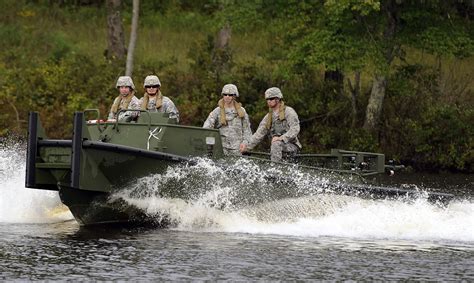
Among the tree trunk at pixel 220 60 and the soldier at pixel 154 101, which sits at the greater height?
the tree trunk at pixel 220 60

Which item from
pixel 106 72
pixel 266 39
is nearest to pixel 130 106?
pixel 106 72

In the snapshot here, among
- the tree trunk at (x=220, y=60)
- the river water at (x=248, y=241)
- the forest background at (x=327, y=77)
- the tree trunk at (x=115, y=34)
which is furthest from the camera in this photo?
the tree trunk at (x=115, y=34)

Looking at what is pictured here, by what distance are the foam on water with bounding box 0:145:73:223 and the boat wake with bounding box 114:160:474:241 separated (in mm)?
2431

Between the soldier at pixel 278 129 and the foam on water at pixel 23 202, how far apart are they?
10.8ft

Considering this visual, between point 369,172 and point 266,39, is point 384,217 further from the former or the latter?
point 266,39

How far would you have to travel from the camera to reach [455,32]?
3194 centimetres

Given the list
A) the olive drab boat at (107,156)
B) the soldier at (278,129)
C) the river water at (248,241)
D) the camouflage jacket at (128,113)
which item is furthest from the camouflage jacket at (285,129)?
the camouflage jacket at (128,113)

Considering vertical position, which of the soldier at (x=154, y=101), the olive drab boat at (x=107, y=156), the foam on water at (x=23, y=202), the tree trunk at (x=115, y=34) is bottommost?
the foam on water at (x=23, y=202)

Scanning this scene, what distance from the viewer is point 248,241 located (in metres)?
19.3

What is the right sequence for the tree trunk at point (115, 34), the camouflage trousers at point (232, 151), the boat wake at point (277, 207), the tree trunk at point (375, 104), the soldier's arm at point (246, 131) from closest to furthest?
the boat wake at point (277, 207)
the camouflage trousers at point (232, 151)
the soldier's arm at point (246, 131)
the tree trunk at point (375, 104)
the tree trunk at point (115, 34)

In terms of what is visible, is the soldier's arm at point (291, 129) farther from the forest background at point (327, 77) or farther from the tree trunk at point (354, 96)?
the tree trunk at point (354, 96)

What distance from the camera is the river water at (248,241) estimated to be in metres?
16.8

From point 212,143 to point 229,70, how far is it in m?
15.5

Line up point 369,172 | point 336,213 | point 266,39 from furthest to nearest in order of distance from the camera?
point 266,39 → point 369,172 → point 336,213
